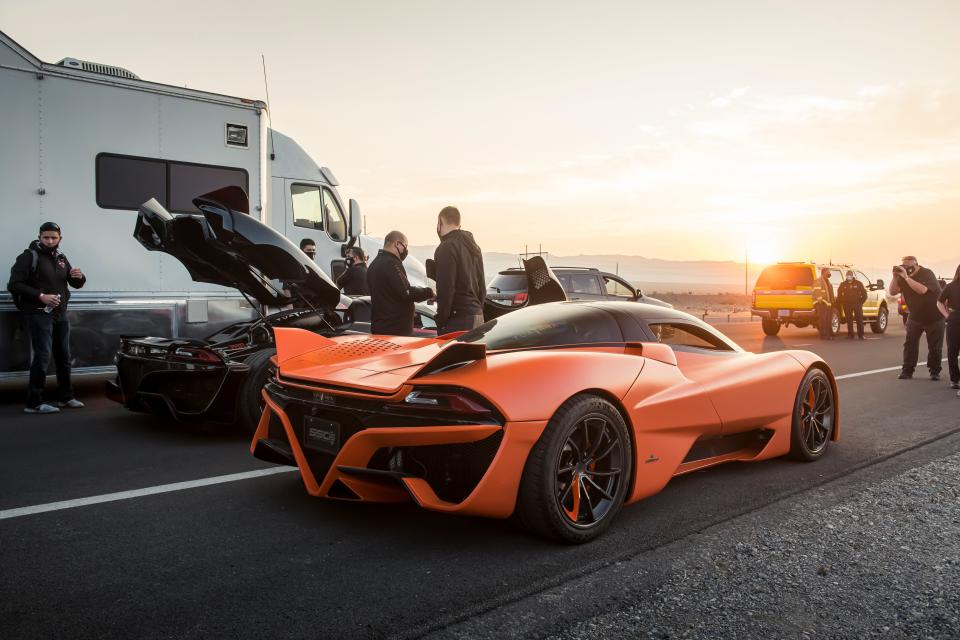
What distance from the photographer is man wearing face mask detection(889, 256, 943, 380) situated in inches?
417

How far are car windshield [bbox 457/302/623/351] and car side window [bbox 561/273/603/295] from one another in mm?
10503

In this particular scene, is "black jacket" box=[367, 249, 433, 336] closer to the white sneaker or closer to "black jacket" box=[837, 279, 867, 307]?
the white sneaker

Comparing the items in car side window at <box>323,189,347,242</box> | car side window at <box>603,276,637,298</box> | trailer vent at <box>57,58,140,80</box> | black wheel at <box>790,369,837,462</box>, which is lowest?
black wheel at <box>790,369,837,462</box>

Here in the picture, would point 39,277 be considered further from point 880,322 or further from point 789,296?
point 880,322

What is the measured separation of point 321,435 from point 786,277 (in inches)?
723

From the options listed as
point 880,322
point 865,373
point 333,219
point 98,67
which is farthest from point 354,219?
point 880,322

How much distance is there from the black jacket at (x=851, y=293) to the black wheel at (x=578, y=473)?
17805 mm

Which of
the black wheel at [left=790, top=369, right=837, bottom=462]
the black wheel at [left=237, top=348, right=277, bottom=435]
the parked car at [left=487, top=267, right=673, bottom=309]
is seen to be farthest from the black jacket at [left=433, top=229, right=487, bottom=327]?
the parked car at [left=487, top=267, right=673, bottom=309]

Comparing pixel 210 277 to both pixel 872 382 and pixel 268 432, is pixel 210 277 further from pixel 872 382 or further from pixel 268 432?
pixel 872 382

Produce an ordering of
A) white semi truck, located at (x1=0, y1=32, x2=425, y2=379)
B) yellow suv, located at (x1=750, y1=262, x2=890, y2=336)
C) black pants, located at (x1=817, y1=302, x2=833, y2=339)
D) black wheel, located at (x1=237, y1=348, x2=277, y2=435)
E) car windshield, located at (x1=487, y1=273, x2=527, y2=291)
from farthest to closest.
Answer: yellow suv, located at (x1=750, y1=262, x2=890, y2=336), black pants, located at (x1=817, y1=302, x2=833, y2=339), car windshield, located at (x1=487, y1=273, x2=527, y2=291), white semi truck, located at (x1=0, y1=32, x2=425, y2=379), black wheel, located at (x1=237, y1=348, x2=277, y2=435)

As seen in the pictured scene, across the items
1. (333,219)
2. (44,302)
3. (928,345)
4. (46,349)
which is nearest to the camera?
(44,302)

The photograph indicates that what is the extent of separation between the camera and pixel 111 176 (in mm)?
8922

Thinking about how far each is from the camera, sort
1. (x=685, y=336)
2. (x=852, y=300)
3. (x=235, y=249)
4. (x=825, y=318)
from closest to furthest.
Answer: (x=685, y=336)
(x=235, y=249)
(x=825, y=318)
(x=852, y=300)

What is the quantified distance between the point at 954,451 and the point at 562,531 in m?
3.90
